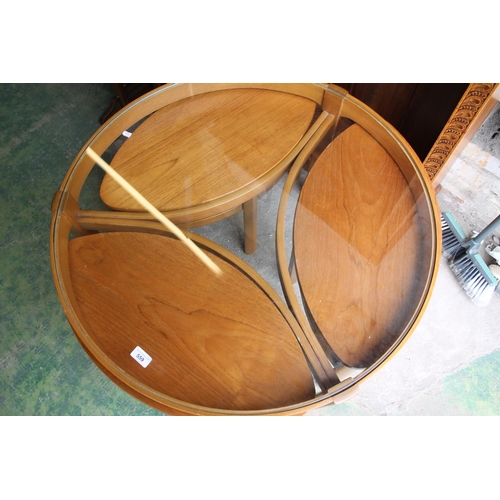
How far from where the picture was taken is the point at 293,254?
1169 millimetres

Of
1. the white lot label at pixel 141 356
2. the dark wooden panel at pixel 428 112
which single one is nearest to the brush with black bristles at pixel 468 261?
the dark wooden panel at pixel 428 112

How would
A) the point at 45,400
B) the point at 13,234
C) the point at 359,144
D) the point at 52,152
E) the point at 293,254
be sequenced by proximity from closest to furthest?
the point at 293,254 < the point at 359,144 < the point at 45,400 < the point at 13,234 < the point at 52,152

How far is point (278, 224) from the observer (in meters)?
1.22

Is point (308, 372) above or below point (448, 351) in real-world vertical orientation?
above

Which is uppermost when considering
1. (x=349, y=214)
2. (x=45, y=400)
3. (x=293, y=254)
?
(x=349, y=214)

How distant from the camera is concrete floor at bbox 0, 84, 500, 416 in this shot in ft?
4.90

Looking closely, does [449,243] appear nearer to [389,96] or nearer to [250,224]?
[389,96]

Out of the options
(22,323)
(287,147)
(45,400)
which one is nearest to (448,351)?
(287,147)

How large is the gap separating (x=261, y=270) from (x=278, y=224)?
5.5 inches

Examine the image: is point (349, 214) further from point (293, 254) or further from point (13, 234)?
point (13, 234)

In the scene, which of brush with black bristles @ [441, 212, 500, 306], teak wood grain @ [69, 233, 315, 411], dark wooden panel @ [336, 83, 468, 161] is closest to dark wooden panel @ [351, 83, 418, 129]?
dark wooden panel @ [336, 83, 468, 161]

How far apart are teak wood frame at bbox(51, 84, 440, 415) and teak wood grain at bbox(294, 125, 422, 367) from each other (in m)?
0.03
